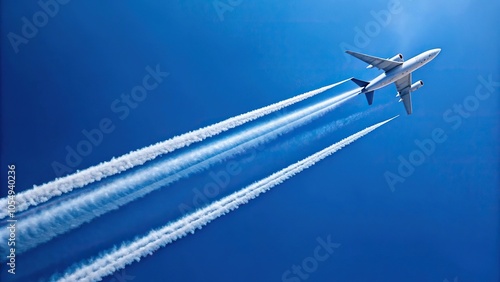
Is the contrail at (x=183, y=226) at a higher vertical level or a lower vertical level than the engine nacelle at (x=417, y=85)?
lower

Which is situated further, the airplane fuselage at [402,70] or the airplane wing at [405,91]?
the airplane wing at [405,91]

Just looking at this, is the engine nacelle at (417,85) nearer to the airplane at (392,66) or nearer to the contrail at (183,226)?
the airplane at (392,66)

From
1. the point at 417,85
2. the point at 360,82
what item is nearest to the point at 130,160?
the point at 360,82

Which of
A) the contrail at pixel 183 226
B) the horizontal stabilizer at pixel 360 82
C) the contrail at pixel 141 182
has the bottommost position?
the contrail at pixel 183 226

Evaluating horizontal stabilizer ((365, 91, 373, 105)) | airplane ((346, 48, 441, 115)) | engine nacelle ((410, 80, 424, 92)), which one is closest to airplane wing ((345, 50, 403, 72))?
airplane ((346, 48, 441, 115))

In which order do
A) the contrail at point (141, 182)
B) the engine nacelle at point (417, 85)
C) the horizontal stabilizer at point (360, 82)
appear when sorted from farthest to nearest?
the engine nacelle at point (417, 85) < the horizontal stabilizer at point (360, 82) < the contrail at point (141, 182)

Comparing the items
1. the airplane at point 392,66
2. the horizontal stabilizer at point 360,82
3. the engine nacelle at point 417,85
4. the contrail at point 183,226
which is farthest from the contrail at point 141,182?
the engine nacelle at point 417,85
